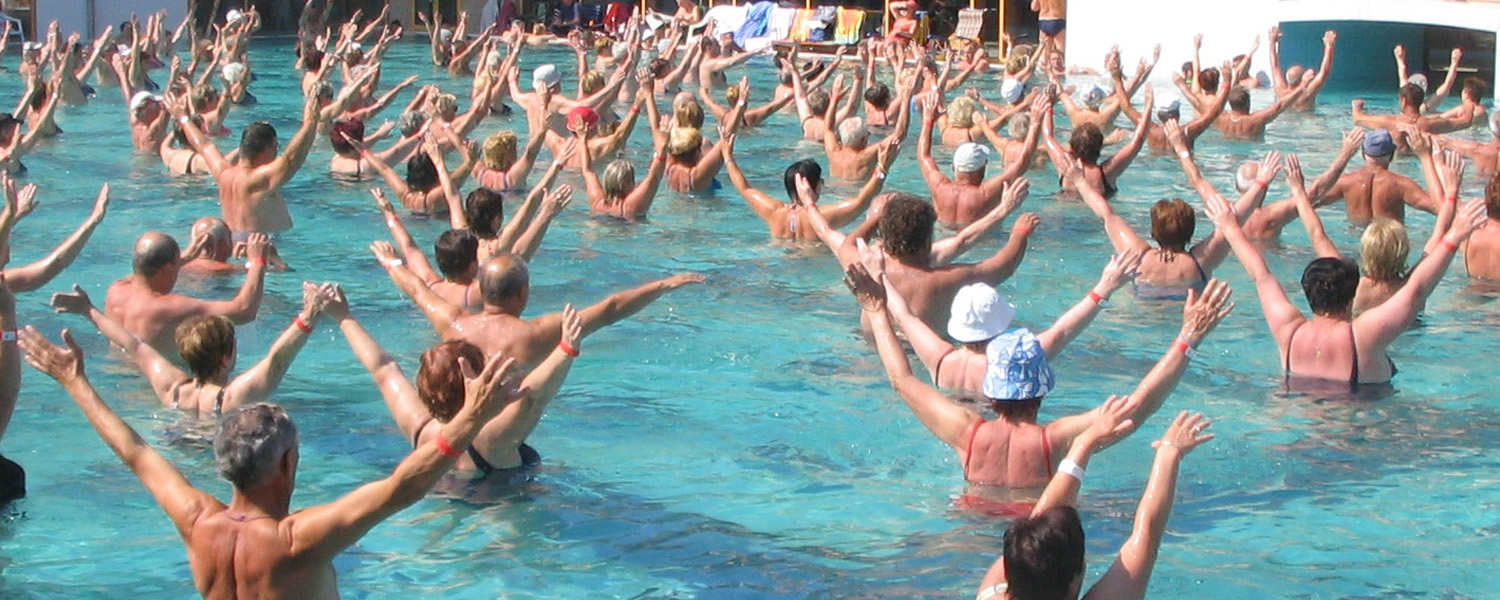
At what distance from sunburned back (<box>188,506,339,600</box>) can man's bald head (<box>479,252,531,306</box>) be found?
108 inches

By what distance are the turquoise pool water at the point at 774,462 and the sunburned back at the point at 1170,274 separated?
16cm

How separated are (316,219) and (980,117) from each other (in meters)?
5.65

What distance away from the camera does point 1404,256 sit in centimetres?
889

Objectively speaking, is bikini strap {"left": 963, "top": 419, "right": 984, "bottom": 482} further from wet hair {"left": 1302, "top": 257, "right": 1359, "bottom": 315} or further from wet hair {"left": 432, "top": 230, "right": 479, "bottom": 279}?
wet hair {"left": 432, "top": 230, "right": 479, "bottom": 279}

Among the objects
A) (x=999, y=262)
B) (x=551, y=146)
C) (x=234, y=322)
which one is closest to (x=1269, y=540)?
(x=999, y=262)

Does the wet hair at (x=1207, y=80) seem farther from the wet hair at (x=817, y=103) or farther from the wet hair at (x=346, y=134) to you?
the wet hair at (x=346, y=134)

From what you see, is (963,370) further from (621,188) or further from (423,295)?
(621,188)

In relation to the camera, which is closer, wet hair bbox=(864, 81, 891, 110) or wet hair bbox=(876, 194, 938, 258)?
wet hair bbox=(876, 194, 938, 258)

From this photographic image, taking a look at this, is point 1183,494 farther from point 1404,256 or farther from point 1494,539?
point 1404,256

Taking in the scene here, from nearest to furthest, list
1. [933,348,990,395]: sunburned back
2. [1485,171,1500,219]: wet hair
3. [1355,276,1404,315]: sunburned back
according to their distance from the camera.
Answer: [933,348,990,395]: sunburned back, [1355,276,1404,315]: sunburned back, [1485,171,1500,219]: wet hair

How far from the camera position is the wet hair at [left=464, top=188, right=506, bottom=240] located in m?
9.66

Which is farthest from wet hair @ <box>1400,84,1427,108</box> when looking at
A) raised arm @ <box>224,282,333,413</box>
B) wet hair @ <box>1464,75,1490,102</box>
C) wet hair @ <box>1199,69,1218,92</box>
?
raised arm @ <box>224,282,333,413</box>

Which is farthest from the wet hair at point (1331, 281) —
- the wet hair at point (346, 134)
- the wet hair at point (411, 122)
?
the wet hair at point (346, 134)

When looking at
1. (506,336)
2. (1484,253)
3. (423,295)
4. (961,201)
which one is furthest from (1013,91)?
(506,336)
